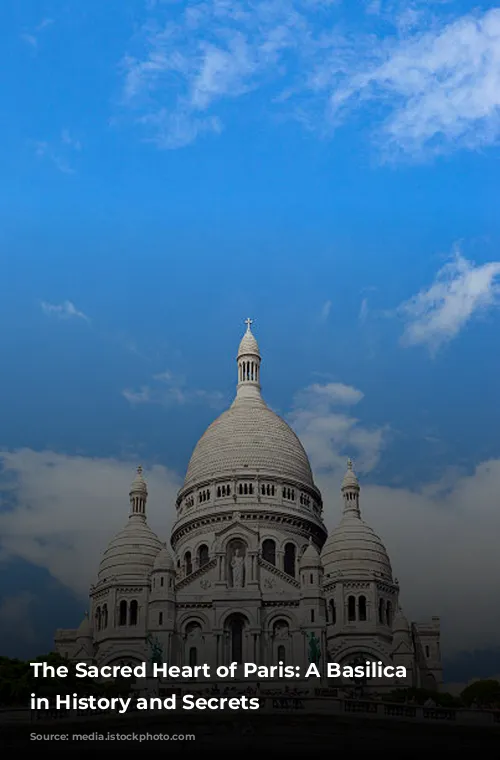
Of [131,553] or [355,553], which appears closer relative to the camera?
[131,553]

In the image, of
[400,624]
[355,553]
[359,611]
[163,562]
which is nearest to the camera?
[163,562]

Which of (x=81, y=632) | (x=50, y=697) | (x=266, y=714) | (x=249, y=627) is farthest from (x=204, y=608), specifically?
(x=266, y=714)

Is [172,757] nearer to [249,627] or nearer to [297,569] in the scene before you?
[249,627]

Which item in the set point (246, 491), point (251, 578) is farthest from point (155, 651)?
point (246, 491)

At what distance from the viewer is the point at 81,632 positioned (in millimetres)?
90438

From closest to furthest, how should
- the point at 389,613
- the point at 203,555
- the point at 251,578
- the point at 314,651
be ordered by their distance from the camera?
the point at 314,651, the point at 251,578, the point at 389,613, the point at 203,555

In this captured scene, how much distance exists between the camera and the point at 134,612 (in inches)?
3501

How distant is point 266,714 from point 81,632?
142 feet

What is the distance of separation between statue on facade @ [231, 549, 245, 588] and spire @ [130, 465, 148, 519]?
10901mm

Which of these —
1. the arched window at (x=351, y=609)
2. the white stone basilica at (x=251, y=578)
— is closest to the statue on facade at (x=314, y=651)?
the white stone basilica at (x=251, y=578)

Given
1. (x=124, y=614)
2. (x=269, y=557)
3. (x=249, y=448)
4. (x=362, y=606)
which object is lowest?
(x=124, y=614)

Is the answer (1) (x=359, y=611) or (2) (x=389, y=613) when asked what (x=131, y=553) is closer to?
(1) (x=359, y=611)

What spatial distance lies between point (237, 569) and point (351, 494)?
1626 centimetres

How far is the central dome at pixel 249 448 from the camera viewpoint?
101 meters
